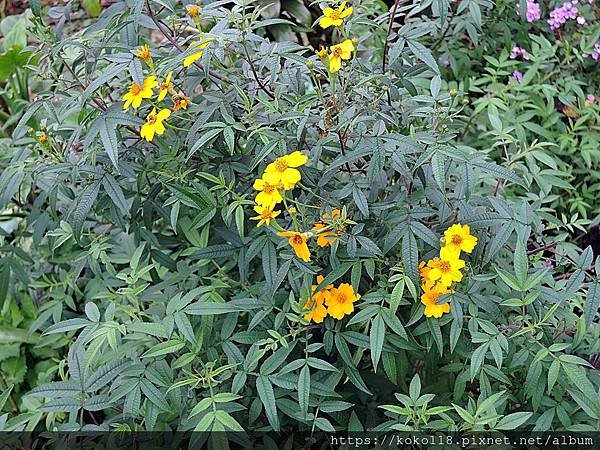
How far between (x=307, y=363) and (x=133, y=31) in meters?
0.84

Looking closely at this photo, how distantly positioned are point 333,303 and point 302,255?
0.14m

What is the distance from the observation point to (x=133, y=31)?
164 cm

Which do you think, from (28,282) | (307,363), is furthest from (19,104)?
(307,363)

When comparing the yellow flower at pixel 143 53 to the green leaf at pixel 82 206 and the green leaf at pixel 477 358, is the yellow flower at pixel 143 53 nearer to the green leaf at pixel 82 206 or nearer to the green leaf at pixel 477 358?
the green leaf at pixel 82 206

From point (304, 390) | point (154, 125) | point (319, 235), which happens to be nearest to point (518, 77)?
point (319, 235)

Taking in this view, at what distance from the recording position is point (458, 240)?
1.44 meters

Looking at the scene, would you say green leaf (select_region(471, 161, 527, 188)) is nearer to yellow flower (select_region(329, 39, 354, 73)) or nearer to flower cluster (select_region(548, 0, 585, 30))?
yellow flower (select_region(329, 39, 354, 73))

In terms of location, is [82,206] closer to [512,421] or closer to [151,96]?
[151,96]

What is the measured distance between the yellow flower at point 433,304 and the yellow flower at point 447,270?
3cm

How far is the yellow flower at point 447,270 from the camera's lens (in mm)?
1413

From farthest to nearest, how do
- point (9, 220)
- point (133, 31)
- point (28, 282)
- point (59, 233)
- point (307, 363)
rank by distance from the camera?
point (9, 220) < point (28, 282) < point (59, 233) < point (133, 31) < point (307, 363)

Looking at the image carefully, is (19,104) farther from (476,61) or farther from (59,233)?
(476,61)

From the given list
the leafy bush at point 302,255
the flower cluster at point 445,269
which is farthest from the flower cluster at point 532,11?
the flower cluster at point 445,269

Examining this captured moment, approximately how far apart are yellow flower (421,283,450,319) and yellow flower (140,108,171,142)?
2.12 ft
